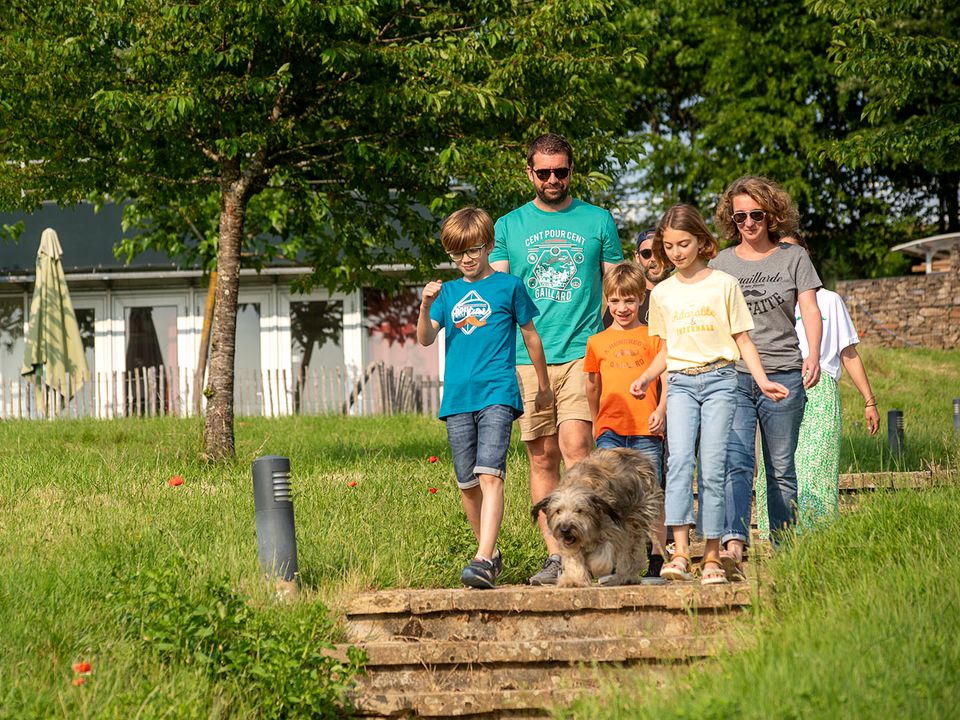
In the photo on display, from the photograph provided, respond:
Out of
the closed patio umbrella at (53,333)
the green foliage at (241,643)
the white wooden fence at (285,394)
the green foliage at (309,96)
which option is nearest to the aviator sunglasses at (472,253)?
the green foliage at (241,643)

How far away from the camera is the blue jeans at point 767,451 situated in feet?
21.0

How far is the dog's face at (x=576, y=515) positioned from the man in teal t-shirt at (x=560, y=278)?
1.95ft

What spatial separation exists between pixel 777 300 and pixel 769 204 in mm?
517

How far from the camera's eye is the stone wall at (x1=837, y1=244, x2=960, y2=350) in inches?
1164

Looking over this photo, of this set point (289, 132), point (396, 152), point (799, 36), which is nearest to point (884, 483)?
point (396, 152)

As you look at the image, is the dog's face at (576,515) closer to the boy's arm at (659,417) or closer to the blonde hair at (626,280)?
the boy's arm at (659,417)

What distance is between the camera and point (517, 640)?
243 inches

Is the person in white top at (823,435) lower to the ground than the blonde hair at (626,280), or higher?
lower

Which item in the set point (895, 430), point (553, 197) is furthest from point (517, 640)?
point (895, 430)

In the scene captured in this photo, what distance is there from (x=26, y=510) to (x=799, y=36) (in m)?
26.5

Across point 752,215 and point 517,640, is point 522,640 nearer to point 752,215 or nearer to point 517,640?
point 517,640

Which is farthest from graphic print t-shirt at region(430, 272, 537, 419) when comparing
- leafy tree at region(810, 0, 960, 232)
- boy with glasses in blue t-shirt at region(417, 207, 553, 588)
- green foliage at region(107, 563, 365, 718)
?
leafy tree at region(810, 0, 960, 232)

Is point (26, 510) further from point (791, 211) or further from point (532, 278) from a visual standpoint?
point (791, 211)

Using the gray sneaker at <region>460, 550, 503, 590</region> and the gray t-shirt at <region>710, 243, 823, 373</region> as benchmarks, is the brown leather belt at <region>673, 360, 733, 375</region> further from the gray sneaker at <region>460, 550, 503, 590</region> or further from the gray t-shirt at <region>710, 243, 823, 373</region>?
the gray sneaker at <region>460, 550, 503, 590</region>
